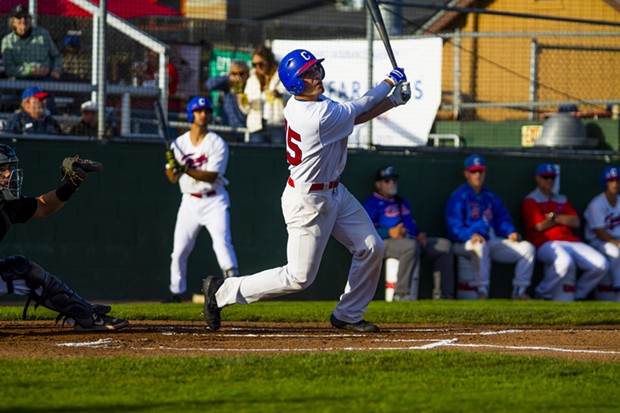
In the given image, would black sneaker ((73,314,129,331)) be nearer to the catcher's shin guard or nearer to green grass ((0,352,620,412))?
the catcher's shin guard

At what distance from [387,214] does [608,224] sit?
2.74 metres

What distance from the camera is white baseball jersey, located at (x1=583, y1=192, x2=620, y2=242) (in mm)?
12469

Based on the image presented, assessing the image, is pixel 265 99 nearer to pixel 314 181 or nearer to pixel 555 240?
pixel 555 240

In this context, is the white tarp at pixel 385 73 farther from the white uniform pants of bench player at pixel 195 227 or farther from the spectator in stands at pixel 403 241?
the white uniform pants of bench player at pixel 195 227

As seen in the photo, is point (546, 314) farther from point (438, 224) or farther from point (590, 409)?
point (590, 409)

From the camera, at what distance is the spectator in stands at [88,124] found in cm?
1111

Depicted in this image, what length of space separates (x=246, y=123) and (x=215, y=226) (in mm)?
1909

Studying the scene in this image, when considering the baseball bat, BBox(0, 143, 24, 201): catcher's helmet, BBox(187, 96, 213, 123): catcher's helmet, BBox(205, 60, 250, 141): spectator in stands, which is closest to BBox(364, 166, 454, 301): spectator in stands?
BBox(205, 60, 250, 141): spectator in stands

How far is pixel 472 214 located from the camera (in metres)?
11.9

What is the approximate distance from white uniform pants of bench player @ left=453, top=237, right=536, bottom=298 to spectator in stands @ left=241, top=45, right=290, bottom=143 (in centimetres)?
230

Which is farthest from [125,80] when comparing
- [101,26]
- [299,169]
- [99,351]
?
[99,351]

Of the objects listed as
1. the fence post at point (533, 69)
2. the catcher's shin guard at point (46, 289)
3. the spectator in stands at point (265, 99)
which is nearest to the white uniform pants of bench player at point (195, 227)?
the spectator in stands at point (265, 99)

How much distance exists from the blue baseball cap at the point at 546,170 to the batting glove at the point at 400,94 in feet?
17.7

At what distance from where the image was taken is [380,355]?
20.4ft
